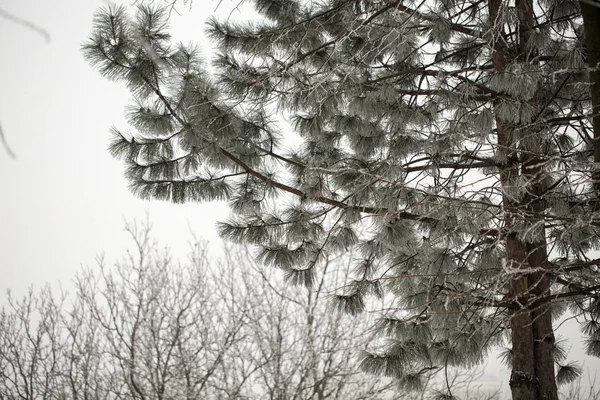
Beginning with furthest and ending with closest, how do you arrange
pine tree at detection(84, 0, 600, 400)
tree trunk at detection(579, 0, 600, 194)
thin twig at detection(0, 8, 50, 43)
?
pine tree at detection(84, 0, 600, 400) < tree trunk at detection(579, 0, 600, 194) < thin twig at detection(0, 8, 50, 43)

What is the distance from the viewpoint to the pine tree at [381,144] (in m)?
2.75

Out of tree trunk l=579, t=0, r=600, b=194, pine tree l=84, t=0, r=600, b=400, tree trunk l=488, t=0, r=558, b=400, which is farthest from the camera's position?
tree trunk l=488, t=0, r=558, b=400

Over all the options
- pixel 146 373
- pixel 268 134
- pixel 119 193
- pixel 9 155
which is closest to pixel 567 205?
pixel 268 134

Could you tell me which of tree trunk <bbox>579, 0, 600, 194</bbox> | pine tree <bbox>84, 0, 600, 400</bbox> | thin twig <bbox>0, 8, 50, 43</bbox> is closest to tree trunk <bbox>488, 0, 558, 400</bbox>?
pine tree <bbox>84, 0, 600, 400</bbox>

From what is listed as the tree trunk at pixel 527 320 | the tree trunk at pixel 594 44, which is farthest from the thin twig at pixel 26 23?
the tree trunk at pixel 527 320

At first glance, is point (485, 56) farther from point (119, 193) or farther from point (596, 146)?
point (119, 193)

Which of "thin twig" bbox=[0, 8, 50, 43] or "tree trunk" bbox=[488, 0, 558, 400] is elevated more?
"tree trunk" bbox=[488, 0, 558, 400]


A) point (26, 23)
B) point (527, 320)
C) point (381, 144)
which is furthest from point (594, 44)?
point (381, 144)

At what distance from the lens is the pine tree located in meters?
2.75

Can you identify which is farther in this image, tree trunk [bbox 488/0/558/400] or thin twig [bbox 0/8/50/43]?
tree trunk [bbox 488/0/558/400]

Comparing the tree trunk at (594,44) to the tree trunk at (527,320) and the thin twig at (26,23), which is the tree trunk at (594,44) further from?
the thin twig at (26,23)

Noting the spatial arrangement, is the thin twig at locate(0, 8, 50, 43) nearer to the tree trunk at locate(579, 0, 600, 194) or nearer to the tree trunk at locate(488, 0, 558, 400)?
the tree trunk at locate(579, 0, 600, 194)

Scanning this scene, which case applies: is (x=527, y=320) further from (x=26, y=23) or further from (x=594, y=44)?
(x=26, y=23)

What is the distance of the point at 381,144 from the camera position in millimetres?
3926
